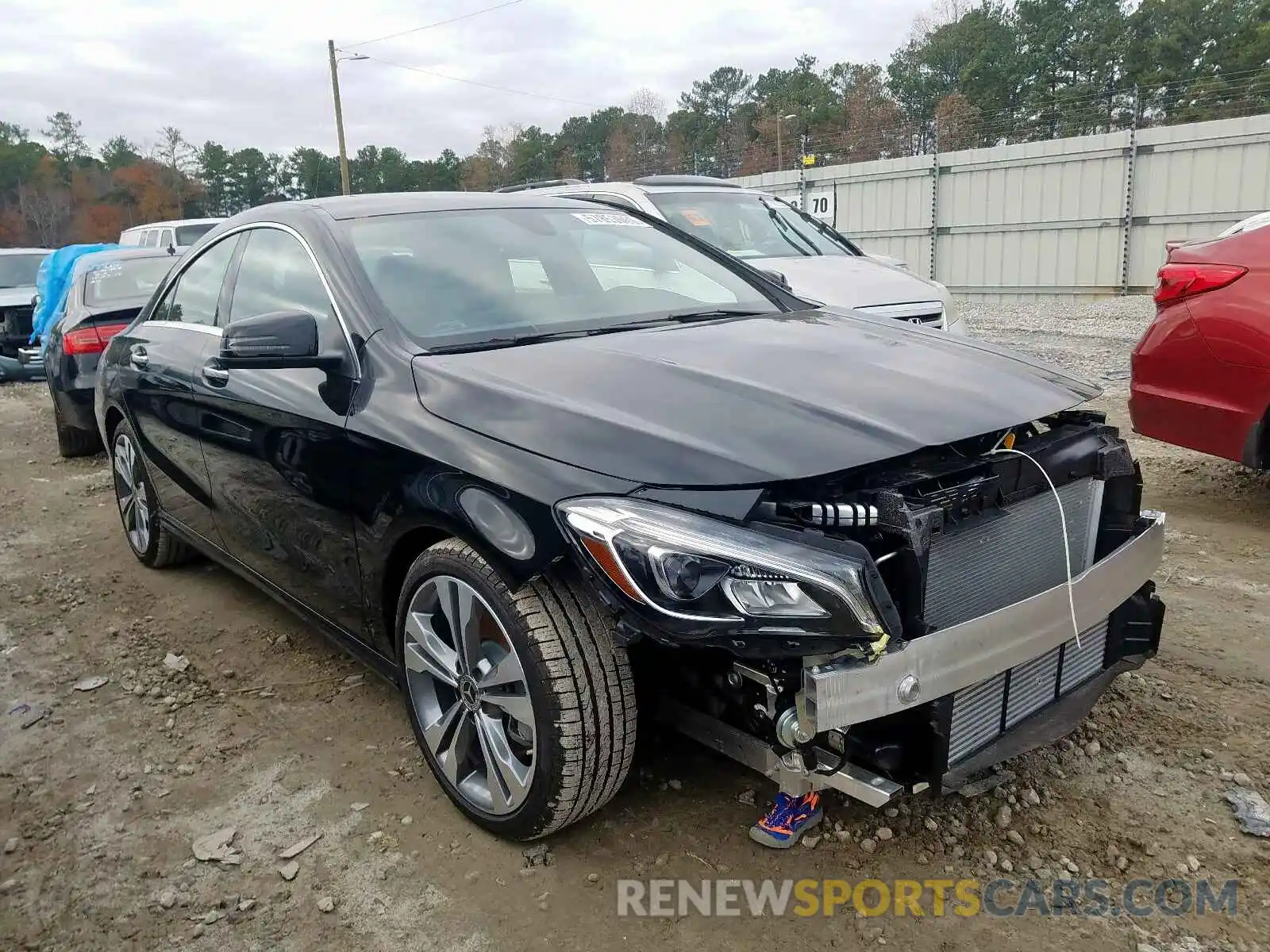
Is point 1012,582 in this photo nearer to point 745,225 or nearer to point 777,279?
point 777,279

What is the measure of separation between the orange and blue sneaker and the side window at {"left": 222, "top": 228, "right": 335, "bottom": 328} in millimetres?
1835

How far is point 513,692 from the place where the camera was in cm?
235

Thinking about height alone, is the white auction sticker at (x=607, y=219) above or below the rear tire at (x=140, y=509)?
above

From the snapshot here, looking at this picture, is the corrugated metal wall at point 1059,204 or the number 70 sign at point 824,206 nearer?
the corrugated metal wall at point 1059,204

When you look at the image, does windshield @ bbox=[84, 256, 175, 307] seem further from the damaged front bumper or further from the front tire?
the damaged front bumper

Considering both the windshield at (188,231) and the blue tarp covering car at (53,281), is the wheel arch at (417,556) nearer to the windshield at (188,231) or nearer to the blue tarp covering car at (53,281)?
the blue tarp covering car at (53,281)

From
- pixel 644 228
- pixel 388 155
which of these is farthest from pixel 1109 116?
pixel 388 155

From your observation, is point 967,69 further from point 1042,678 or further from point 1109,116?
point 1042,678

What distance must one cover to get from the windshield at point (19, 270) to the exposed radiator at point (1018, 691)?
14.8 meters

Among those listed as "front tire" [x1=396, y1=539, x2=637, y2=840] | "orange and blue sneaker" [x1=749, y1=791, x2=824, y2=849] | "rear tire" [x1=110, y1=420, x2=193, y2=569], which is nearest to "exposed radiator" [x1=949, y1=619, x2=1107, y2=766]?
"orange and blue sneaker" [x1=749, y1=791, x2=824, y2=849]

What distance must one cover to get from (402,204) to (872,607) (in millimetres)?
2267

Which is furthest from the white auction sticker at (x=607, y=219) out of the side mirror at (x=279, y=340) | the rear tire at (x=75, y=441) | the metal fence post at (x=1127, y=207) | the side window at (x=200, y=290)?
the metal fence post at (x=1127, y=207)

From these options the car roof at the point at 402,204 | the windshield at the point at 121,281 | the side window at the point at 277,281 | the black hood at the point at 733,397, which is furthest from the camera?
the windshield at the point at 121,281

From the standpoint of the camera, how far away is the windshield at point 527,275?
2879mm
